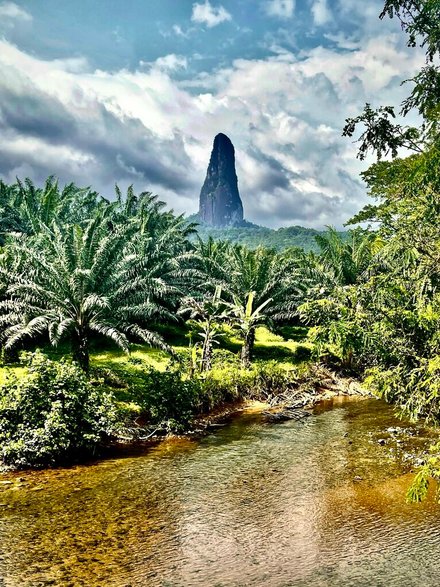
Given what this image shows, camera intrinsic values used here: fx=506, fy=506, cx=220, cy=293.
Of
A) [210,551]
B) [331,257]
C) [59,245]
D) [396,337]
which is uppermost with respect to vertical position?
[331,257]

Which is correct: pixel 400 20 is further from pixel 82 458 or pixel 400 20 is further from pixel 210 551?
pixel 82 458

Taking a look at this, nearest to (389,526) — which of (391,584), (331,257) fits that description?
(391,584)

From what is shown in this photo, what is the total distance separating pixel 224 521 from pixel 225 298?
23139 millimetres

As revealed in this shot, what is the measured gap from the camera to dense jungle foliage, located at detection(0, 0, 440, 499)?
27.2ft

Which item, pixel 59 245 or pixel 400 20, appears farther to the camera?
pixel 59 245

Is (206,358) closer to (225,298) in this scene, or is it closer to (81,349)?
(81,349)

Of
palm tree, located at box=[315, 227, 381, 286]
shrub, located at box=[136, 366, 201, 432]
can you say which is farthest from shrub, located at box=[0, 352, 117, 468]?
palm tree, located at box=[315, 227, 381, 286]

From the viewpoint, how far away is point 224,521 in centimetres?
948

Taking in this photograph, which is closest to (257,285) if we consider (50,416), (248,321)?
(248,321)

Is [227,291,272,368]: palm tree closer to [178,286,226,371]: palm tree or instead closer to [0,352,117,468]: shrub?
[178,286,226,371]: palm tree

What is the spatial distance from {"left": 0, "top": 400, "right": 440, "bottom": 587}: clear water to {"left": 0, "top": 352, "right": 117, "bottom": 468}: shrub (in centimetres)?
65

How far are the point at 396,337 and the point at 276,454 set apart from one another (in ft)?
17.0

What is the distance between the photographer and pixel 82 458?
517 inches

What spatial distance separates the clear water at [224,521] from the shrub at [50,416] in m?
0.65
